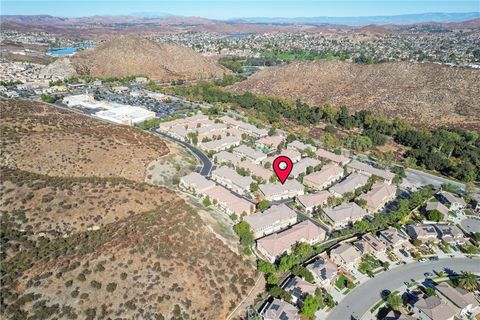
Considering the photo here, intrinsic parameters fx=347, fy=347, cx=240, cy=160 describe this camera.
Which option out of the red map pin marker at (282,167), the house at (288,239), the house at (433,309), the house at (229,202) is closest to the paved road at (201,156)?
the house at (229,202)

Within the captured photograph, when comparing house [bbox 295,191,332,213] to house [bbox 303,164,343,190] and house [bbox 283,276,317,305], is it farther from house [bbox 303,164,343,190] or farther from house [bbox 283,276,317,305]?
house [bbox 283,276,317,305]

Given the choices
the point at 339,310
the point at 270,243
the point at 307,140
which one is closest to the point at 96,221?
the point at 270,243

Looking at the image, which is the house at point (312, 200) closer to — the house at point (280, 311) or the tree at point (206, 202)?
the tree at point (206, 202)

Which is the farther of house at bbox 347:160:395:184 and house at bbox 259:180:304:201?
house at bbox 347:160:395:184

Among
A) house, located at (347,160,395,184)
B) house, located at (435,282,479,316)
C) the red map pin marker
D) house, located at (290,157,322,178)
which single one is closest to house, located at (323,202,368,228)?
the red map pin marker

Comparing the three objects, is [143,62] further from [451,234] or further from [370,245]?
[451,234]
